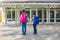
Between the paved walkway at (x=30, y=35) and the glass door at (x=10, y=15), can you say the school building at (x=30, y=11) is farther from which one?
the paved walkway at (x=30, y=35)

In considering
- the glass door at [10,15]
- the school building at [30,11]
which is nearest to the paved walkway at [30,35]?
the school building at [30,11]

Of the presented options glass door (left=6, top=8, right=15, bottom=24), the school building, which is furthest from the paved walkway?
glass door (left=6, top=8, right=15, bottom=24)

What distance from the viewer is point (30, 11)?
31.5m

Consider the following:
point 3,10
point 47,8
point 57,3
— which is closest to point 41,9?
point 47,8

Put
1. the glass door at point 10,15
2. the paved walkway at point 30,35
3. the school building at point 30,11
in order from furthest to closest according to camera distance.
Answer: the glass door at point 10,15 → the school building at point 30,11 → the paved walkway at point 30,35

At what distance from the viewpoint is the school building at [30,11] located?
94.0 ft

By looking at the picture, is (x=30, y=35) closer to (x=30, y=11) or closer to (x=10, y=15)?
(x=30, y=11)

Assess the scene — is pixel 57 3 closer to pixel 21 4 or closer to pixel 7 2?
pixel 21 4

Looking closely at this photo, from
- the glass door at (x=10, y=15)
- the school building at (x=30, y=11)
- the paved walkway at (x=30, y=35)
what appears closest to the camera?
the paved walkway at (x=30, y=35)

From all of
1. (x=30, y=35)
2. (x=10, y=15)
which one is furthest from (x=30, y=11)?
(x=30, y=35)

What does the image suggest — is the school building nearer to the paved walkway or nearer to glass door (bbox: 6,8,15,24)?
glass door (bbox: 6,8,15,24)

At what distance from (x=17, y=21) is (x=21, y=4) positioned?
3513 mm

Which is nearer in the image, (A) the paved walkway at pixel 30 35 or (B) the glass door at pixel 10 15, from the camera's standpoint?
(A) the paved walkway at pixel 30 35

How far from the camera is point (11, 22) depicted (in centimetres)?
3058
